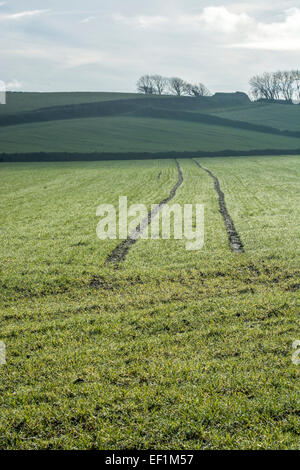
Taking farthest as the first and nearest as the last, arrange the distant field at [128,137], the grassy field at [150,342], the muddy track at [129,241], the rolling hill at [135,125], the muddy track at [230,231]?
the rolling hill at [135,125], the distant field at [128,137], the muddy track at [230,231], the muddy track at [129,241], the grassy field at [150,342]

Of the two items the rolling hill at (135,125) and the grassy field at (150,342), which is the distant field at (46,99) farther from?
the grassy field at (150,342)

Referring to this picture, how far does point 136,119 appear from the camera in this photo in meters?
122

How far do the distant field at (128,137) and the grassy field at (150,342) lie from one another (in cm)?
6533

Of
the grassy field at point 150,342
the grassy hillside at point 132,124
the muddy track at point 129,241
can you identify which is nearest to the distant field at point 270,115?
the grassy hillside at point 132,124

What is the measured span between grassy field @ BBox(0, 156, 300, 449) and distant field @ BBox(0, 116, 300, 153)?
→ 65328 mm

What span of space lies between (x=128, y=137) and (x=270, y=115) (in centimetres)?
6606

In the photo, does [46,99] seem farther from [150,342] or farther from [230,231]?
[150,342]

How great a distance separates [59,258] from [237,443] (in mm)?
12424

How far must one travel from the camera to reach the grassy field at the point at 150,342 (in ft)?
23.1

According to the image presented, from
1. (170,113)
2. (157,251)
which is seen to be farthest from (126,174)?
(170,113)

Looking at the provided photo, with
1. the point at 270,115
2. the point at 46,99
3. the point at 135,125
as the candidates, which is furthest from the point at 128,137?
the point at 270,115

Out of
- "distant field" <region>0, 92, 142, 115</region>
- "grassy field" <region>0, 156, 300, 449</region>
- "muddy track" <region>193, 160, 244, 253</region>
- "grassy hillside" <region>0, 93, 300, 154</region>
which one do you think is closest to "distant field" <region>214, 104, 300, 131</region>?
"grassy hillside" <region>0, 93, 300, 154</region>

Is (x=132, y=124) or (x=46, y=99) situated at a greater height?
(x=46, y=99)

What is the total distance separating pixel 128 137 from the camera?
97062 mm
